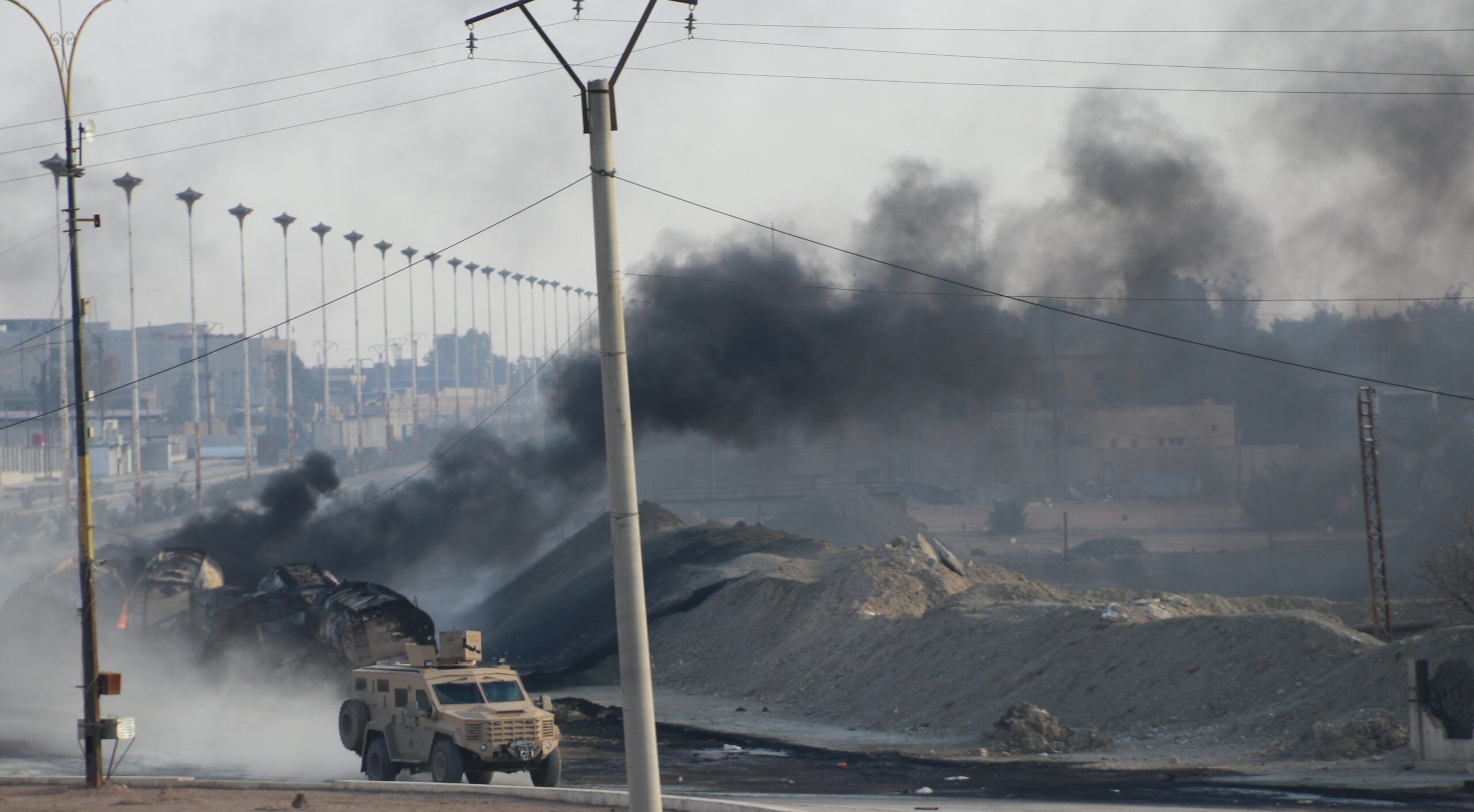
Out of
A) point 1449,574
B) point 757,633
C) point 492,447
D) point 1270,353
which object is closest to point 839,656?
point 757,633

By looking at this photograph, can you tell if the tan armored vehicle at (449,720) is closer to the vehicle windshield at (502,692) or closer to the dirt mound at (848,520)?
the vehicle windshield at (502,692)

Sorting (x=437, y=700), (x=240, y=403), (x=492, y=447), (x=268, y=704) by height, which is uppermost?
(x=240, y=403)

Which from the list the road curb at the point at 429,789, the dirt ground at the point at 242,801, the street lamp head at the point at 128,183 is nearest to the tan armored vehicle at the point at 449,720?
the road curb at the point at 429,789

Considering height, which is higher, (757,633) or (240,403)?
(240,403)

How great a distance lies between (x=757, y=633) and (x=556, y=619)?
10.6m

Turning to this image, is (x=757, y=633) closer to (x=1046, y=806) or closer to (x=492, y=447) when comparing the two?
(x=1046, y=806)

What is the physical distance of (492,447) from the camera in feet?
218

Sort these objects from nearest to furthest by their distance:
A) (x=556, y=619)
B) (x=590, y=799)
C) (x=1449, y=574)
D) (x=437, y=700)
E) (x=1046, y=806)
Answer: (x=590, y=799)
(x=1046, y=806)
(x=437, y=700)
(x=1449, y=574)
(x=556, y=619)

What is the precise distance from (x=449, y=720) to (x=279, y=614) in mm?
21776

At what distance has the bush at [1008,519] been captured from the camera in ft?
254

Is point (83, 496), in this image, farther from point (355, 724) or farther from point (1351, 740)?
point (1351, 740)

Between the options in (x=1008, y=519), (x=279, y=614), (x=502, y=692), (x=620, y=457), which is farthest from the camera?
(x=1008, y=519)

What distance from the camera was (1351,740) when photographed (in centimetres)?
2294

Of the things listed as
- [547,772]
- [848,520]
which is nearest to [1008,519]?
[848,520]
